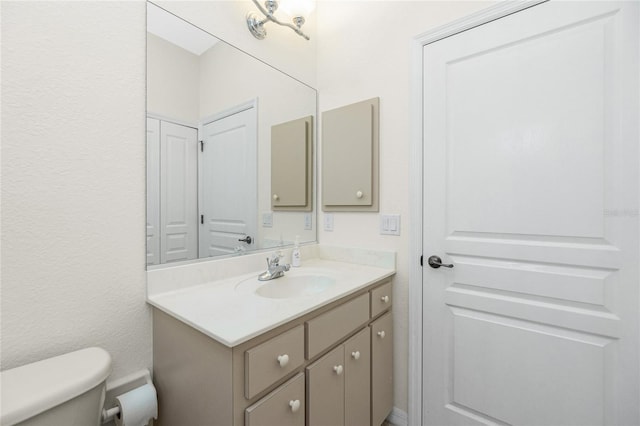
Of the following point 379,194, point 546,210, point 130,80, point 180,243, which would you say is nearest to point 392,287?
point 379,194

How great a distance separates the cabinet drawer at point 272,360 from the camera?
797 mm

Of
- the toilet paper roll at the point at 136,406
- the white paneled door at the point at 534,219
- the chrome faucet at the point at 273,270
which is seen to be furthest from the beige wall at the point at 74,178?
the chrome faucet at the point at 273,270

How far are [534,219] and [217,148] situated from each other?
1.46 metres

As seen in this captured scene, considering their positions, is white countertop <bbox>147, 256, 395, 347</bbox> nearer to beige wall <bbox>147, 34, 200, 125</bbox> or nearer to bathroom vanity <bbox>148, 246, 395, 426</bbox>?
bathroom vanity <bbox>148, 246, 395, 426</bbox>

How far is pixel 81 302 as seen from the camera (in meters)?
0.95

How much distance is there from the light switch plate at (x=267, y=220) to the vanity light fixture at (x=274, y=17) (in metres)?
0.99

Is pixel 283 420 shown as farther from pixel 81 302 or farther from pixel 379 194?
pixel 379 194

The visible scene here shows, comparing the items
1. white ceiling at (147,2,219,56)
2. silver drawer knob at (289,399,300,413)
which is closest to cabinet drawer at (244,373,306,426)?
silver drawer knob at (289,399,300,413)

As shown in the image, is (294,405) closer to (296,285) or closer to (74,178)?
(296,285)

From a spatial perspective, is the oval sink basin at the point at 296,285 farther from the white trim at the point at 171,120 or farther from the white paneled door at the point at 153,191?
the white trim at the point at 171,120

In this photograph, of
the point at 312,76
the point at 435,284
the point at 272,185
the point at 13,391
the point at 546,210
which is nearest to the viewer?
the point at 13,391

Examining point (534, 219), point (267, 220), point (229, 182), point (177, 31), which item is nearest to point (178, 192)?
point (229, 182)

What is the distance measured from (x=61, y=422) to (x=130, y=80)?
110 cm

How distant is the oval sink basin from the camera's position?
1.36 meters
